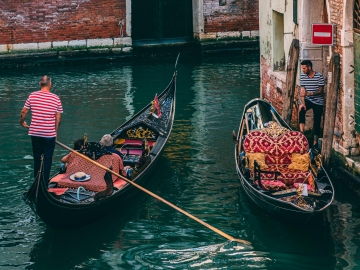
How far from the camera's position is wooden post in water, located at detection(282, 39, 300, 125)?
721 cm

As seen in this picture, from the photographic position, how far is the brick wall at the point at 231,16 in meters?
13.4

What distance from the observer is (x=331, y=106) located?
6316 mm

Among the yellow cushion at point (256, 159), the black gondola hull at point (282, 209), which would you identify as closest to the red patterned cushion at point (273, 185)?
the black gondola hull at point (282, 209)

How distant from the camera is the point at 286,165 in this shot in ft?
20.0

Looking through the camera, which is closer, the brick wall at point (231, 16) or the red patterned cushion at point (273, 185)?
the red patterned cushion at point (273, 185)

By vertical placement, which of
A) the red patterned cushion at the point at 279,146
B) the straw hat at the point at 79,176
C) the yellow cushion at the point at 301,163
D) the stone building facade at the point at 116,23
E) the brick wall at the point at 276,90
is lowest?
the straw hat at the point at 79,176

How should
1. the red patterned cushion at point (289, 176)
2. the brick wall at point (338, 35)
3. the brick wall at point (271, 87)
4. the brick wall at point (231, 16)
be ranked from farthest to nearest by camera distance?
the brick wall at point (231, 16)
the brick wall at point (271, 87)
the brick wall at point (338, 35)
the red patterned cushion at point (289, 176)

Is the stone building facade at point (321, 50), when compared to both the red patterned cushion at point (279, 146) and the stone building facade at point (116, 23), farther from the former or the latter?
the stone building facade at point (116, 23)

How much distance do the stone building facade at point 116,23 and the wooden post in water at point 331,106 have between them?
7120 mm

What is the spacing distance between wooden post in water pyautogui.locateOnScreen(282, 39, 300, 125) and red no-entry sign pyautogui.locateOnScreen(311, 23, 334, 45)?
675 millimetres

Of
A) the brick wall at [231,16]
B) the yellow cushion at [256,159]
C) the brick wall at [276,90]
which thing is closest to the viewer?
the yellow cushion at [256,159]

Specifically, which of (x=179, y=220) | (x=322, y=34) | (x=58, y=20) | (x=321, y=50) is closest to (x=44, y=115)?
(x=179, y=220)

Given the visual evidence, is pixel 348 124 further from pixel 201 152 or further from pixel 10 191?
pixel 10 191

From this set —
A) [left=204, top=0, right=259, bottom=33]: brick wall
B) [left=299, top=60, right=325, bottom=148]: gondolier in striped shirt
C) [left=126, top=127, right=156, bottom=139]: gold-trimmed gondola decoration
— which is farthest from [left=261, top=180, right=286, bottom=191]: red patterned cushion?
[left=204, top=0, right=259, bottom=33]: brick wall
